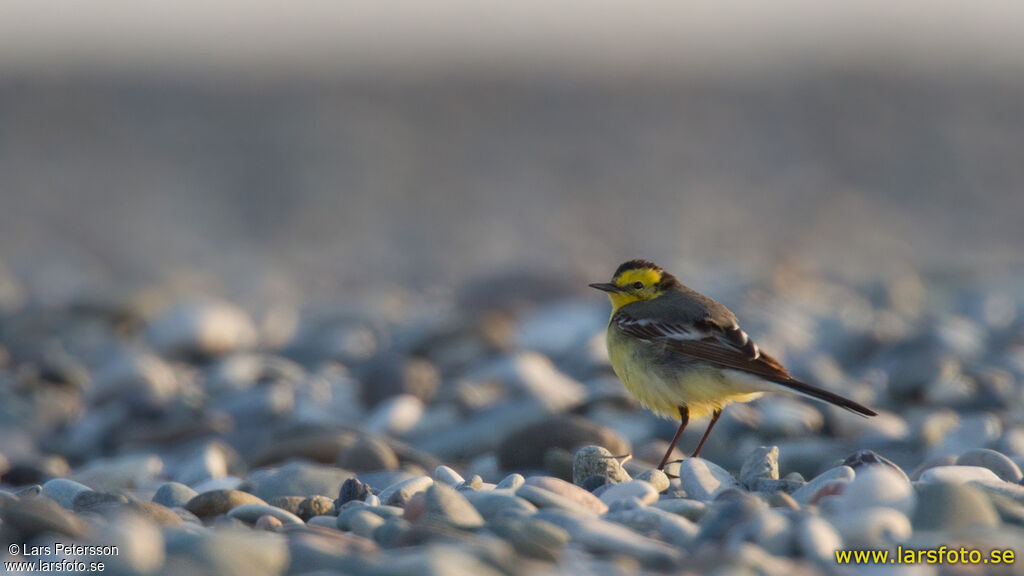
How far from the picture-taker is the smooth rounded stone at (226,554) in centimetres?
339

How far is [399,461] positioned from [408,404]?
1805mm

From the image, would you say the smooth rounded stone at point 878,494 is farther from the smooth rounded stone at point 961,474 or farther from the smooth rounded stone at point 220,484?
the smooth rounded stone at point 220,484

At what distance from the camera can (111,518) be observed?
4246 millimetres

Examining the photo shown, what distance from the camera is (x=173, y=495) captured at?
5.05 m

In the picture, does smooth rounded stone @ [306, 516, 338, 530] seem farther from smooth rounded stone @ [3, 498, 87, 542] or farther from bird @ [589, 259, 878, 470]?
bird @ [589, 259, 878, 470]

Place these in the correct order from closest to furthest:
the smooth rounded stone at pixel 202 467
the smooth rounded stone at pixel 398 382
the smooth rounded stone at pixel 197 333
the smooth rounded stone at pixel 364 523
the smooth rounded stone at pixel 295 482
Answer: the smooth rounded stone at pixel 364 523, the smooth rounded stone at pixel 295 482, the smooth rounded stone at pixel 202 467, the smooth rounded stone at pixel 398 382, the smooth rounded stone at pixel 197 333

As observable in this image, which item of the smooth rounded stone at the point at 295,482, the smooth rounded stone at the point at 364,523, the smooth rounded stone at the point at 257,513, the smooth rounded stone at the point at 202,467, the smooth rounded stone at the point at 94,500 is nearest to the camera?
the smooth rounded stone at the point at 364,523

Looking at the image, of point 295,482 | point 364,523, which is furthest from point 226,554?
point 295,482

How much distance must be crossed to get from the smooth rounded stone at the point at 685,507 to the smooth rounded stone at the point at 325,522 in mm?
1134

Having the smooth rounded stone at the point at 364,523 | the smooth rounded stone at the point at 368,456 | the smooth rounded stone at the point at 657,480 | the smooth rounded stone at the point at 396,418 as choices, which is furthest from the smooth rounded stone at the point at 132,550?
the smooth rounded stone at the point at 396,418

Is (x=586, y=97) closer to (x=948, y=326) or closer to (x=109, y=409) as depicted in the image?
(x=948, y=326)

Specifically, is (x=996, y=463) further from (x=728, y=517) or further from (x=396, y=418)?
(x=396, y=418)

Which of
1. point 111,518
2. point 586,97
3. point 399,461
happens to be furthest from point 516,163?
point 111,518

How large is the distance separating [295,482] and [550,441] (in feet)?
5.38
